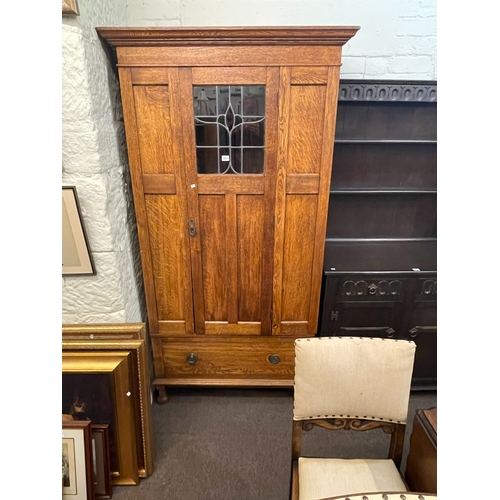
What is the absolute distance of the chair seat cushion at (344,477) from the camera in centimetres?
111

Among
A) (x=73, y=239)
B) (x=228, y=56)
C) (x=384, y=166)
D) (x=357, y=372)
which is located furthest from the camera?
(x=384, y=166)

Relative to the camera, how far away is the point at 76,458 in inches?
55.1

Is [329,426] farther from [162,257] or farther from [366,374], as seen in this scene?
[162,257]

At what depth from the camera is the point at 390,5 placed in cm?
176

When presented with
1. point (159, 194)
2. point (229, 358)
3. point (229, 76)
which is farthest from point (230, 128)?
point (229, 358)

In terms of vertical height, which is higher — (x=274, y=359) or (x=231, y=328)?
(x=231, y=328)

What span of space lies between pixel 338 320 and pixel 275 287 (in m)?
0.43

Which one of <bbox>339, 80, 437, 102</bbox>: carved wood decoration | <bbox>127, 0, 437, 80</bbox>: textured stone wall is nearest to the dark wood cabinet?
<bbox>339, 80, 437, 102</bbox>: carved wood decoration

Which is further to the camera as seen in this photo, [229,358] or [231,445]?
[229,358]

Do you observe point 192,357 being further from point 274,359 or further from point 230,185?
point 230,185

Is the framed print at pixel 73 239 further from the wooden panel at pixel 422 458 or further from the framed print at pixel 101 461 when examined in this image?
the wooden panel at pixel 422 458

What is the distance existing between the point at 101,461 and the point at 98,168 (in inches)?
50.2

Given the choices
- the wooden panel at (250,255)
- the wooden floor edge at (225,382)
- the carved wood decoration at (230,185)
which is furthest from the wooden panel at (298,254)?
the wooden floor edge at (225,382)
